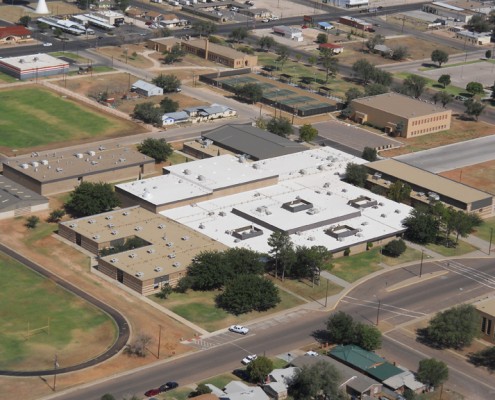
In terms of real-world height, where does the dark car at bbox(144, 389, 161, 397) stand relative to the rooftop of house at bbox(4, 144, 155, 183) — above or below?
below

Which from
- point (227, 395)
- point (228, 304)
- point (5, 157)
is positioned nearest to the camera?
point (227, 395)

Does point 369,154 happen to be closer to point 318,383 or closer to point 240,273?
point 240,273

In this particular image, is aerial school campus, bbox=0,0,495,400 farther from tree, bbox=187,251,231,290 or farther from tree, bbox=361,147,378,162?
tree, bbox=361,147,378,162

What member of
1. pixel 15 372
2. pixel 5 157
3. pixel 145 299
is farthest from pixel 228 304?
pixel 5 157

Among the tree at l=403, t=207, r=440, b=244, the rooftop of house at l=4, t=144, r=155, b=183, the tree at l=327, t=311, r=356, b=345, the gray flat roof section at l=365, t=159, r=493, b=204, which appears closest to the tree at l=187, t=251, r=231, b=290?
the tree at l=327, t=311, r=356, b=345

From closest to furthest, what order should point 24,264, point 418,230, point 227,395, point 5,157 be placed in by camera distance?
point 227,395 → point 24,264 → point 418,230 → point 5,157

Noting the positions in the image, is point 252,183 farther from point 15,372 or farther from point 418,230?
point 15,372

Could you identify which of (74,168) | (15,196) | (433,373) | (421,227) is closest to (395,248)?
(421,227)

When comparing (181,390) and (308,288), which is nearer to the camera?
(181,390)
